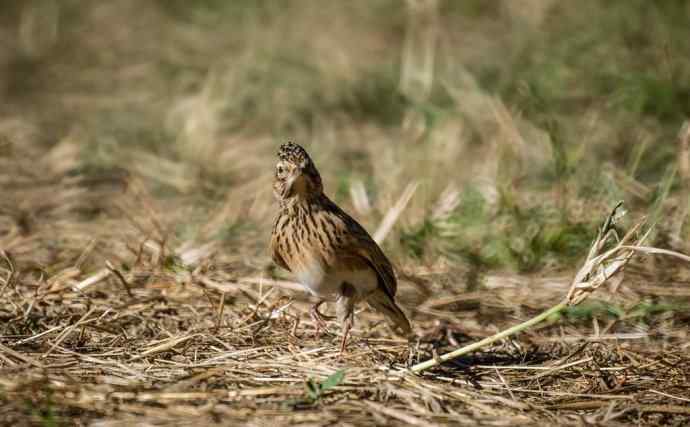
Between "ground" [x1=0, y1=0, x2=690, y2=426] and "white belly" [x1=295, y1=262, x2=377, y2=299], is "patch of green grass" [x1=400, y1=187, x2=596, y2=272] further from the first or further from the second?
"white belly" [x1=295, y1=262, x2=377, y2=299]

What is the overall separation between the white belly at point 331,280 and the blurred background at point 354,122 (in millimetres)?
1324

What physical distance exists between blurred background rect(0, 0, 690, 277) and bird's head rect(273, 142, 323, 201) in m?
1.34

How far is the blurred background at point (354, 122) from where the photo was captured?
6348 mm

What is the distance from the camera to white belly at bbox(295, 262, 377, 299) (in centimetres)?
467

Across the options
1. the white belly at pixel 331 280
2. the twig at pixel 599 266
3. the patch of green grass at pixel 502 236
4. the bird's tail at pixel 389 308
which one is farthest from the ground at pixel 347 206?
the twig at pixel 599 266

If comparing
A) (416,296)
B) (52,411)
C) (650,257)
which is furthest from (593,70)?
(52,411)

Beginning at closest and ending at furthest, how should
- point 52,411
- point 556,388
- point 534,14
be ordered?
1. point 52,411
2. point 556,388
3. point 534,14

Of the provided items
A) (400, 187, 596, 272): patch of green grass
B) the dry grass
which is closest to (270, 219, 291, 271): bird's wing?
the dry grass

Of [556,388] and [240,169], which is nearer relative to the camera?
[556,388]

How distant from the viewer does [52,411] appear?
3.70 m

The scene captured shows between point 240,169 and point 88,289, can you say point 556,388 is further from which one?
point 240,169

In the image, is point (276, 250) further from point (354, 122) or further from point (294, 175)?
point (354, 122)

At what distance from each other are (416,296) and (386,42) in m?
6.62

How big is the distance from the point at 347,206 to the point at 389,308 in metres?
2.34
